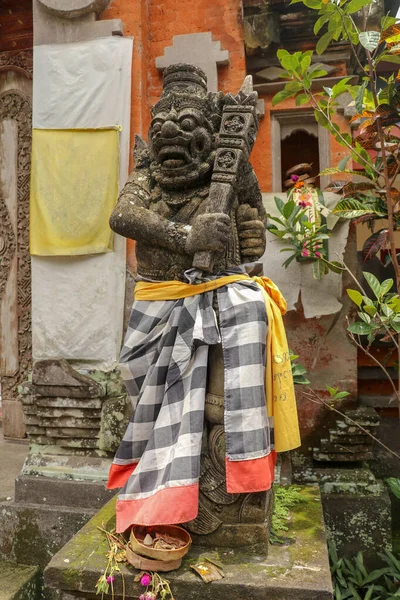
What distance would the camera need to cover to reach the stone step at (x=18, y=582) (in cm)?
308

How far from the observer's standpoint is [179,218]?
2521mm

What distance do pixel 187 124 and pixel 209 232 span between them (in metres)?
0.60

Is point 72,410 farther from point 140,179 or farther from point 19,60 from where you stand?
point 19,60

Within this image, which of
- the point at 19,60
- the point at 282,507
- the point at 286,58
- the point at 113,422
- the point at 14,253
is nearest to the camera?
the point at 282,507

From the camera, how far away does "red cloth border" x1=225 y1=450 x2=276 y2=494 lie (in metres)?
2.17

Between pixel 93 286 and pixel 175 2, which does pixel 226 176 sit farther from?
pixel 175 2

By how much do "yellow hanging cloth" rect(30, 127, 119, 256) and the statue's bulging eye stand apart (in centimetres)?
179

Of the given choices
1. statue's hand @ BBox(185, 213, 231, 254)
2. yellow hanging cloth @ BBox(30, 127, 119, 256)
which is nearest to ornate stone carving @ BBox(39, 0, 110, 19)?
yellow hanging cloth @ BBox(30, 127, 119, 256)

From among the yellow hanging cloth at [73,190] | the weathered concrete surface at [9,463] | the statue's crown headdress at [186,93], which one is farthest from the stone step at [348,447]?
the statue's crown headdress at [186,93]

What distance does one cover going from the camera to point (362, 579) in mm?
3492

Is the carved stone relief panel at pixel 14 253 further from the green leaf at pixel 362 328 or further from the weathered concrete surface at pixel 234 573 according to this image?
the green leaf at pixel 362 328

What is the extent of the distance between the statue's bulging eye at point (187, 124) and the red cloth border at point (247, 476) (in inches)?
62.3

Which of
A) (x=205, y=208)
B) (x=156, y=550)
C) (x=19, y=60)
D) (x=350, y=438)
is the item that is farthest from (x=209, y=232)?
(x=19, y=60)

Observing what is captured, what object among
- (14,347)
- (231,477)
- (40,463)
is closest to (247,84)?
(231,477)
